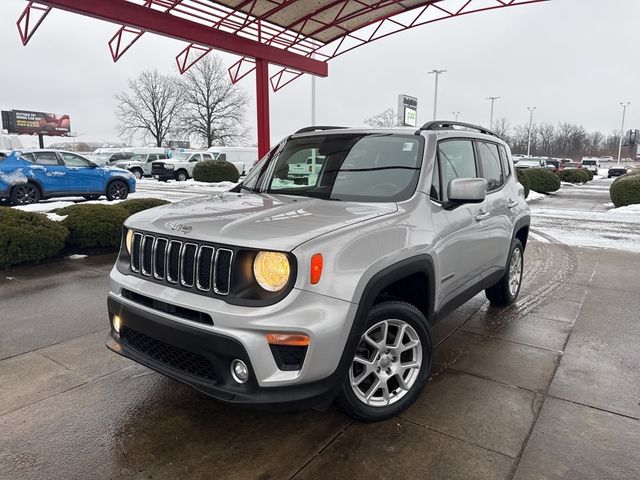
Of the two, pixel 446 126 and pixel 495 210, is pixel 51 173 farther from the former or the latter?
pixel 495 210

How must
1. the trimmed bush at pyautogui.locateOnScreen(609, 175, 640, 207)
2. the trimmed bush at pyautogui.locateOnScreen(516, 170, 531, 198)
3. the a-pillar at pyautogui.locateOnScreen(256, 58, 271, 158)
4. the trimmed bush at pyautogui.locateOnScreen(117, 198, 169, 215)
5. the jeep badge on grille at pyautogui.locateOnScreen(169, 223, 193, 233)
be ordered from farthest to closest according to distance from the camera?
the trimmed bush at pyautogui.locateOnScreen(516, 170, 531, 198), the a-pillar at pyautogui.locateOnScreen(256, 58, 271, 158), the trimmed bush at pyautogui.locateOnScreen(609, 175, 640, 207), the trimmed bush at pyautogui.locateOnScreen(117, 198, 169, 215), the jeep badge on grille at pyautogui.locateOnScreen(169, 223, 193, 233)

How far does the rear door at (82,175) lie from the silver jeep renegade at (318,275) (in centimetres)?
1257

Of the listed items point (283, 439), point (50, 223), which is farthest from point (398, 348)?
point (50, 223)

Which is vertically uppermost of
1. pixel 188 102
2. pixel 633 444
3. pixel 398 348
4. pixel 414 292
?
pixel 188 102

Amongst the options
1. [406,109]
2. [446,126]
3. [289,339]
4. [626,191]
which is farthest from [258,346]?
[406,109]

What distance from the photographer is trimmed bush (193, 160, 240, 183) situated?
2738 cm

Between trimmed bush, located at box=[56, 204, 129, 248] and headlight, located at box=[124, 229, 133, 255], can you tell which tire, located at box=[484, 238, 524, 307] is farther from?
trimmed bush, located at box=[56, 204, 129, 248]

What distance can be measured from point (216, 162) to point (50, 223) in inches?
835

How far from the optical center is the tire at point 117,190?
15.5 meters

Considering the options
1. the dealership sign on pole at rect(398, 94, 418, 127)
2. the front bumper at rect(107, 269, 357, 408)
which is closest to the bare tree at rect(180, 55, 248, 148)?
the dealership sign on pole at rect(398, 94, 418, 127)

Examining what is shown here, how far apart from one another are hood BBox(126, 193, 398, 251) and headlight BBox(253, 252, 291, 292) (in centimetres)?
6

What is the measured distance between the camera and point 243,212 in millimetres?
2945

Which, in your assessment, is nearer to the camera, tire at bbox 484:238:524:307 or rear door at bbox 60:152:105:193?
tire at bbox 484:238:524:307

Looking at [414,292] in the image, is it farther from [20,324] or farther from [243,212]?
[20,324]
